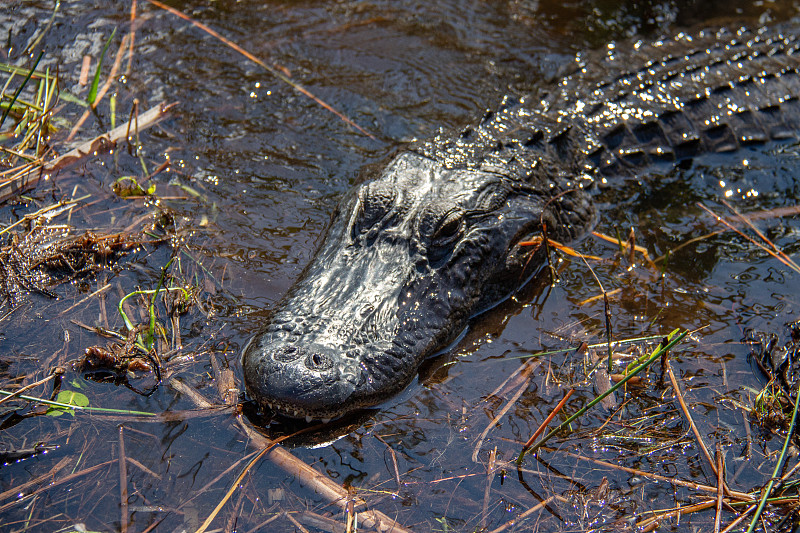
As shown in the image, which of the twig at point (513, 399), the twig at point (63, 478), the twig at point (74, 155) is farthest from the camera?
the twig at point (74, 155)

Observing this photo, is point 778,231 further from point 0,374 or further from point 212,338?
point 0,374

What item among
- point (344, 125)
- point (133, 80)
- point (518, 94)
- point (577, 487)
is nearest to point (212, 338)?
point (577, 487)

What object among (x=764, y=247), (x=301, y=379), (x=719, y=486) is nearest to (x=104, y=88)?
(x=301, y=379)

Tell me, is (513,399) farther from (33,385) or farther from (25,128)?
(25,128)

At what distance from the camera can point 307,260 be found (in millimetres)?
3402

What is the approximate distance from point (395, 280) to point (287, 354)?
29.8 inches

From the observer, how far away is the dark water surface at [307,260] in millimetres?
2268

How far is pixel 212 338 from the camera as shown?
9.23 feet

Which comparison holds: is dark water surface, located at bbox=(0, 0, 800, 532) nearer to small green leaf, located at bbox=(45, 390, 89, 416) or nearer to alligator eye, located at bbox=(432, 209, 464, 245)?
small green leaf, located at bbox=(45, 390, 89, 416)

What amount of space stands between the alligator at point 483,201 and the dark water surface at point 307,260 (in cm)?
20

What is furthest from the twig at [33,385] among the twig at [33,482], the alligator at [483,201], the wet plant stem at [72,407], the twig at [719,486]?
the twig at [719,486]

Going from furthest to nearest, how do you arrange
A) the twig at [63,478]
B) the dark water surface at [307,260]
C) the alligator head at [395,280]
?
the alligator head at [395,280] < the dark water surface at [307,260] < the twig at [63,478]

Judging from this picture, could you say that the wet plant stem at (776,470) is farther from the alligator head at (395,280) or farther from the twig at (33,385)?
the twig at (33,385)

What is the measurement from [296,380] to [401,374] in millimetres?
549
